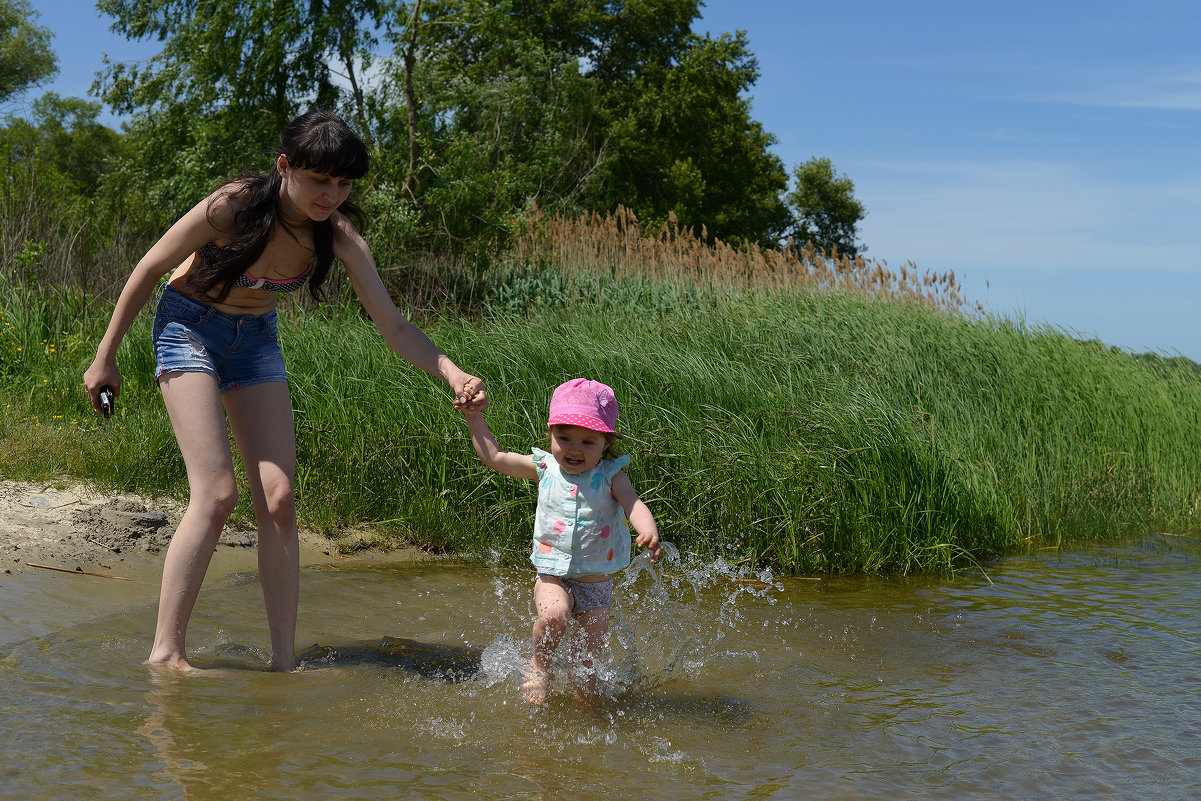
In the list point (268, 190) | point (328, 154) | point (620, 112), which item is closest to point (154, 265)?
A: point (268, 190)

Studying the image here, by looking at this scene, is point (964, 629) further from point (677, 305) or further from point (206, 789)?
point (677, 305)

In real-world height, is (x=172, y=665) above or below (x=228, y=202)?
below

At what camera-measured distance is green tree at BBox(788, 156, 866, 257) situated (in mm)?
39000

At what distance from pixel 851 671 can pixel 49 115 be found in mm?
→ 49189

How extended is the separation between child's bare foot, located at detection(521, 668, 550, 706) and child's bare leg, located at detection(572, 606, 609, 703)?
0.12m

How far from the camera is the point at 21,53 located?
3800 cm

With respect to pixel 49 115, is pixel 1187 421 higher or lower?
lower

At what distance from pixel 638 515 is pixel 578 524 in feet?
0.88

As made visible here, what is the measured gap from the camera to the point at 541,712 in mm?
3502

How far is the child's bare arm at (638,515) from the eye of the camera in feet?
10.5

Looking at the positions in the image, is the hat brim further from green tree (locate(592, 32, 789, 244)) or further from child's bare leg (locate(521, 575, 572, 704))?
green tree (locate(592, 32, 789, 244))

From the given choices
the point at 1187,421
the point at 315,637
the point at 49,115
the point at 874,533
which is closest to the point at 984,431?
the point at 874,533

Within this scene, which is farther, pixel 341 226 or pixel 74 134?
pixel 74 134

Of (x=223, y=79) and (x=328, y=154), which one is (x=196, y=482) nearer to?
(x=328, y=154)
